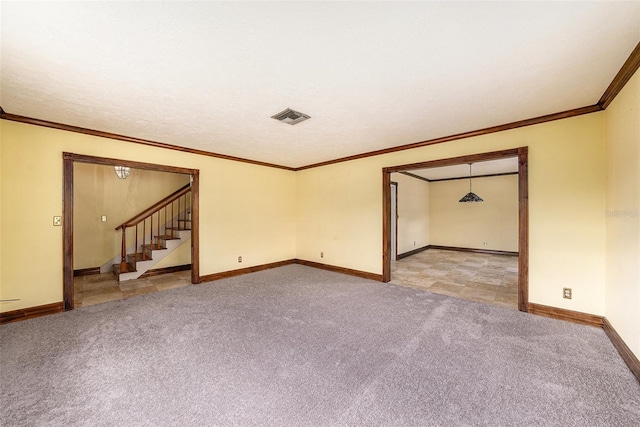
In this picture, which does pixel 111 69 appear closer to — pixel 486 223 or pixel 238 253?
pixel 238 253

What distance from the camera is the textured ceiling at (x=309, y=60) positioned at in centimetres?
156

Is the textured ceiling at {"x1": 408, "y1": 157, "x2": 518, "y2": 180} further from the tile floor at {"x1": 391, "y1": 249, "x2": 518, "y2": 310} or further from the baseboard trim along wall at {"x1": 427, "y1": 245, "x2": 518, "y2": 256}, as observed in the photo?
the tile floor at {"x1": 391, "y1": 249, "x2": 518, "y2": 310}

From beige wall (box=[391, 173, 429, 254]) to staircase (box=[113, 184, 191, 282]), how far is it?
212 inches

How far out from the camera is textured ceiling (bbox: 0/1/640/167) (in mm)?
1559

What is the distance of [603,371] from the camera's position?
81.6 inches

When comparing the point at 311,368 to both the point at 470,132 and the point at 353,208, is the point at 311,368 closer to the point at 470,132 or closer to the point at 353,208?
the point at 353,208

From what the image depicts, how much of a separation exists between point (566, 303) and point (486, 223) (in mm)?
5617

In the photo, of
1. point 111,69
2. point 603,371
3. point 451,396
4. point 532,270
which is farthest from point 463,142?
point 111,69

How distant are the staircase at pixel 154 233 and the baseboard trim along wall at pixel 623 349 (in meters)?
6.64

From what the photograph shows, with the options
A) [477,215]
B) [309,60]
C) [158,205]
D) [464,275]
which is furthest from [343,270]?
[477,215]

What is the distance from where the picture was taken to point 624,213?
94.3 inches

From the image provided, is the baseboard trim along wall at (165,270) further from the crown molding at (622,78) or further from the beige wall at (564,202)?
the crown molding at (622,78)

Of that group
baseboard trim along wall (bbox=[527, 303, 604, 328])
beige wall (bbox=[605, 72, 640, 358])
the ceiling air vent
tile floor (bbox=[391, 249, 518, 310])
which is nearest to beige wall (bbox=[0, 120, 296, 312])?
the ceiling air vent

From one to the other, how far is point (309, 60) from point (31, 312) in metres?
4.48
